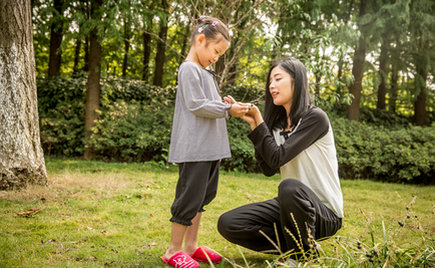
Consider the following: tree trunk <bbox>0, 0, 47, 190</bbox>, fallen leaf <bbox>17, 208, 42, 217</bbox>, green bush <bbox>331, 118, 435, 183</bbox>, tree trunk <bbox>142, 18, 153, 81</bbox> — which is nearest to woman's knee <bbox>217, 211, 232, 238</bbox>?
fallen leaf <bbox>17, 208, 42, 217</bbox>

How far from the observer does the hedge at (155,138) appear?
7.50 m

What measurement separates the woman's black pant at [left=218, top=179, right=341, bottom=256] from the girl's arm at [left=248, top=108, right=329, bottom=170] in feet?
0.56

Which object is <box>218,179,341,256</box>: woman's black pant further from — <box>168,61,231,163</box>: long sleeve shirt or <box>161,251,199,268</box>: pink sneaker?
<box>168,61,231,163</box>: long sleeve shirt

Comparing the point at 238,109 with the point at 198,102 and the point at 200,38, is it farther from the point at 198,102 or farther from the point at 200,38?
the point at 200,38

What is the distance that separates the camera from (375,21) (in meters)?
8.62

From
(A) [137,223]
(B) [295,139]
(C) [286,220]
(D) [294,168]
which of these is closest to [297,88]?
(B) [295,139]

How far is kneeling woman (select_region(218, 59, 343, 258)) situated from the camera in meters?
2.33

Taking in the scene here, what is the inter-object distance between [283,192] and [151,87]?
8.13 meters

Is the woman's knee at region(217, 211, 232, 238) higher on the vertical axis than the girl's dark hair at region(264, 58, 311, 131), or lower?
lower

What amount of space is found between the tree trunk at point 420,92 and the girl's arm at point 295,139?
9425 mm

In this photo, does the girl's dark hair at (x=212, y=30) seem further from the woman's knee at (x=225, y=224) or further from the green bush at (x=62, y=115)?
the green bush at (x=62, y=115)

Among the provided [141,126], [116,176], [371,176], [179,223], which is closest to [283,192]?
[179,223]

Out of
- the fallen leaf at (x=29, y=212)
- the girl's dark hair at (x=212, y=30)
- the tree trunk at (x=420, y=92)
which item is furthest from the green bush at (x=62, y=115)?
the tree trunk at (x=420, y=92)

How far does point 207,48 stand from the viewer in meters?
2.56
